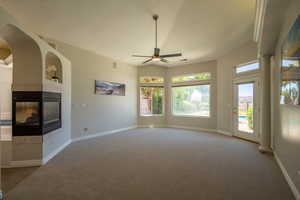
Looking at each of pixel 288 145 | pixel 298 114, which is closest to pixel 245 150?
pixel 288 145

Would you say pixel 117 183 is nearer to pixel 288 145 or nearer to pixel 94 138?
pixel 288 145

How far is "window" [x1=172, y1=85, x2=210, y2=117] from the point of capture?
684 centimetres

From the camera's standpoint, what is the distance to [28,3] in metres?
3.03

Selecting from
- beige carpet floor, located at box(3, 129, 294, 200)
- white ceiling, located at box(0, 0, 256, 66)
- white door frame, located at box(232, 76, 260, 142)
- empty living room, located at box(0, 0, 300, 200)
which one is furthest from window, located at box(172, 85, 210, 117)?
beige carpet floor, located at box(3, 129, 294, 200)

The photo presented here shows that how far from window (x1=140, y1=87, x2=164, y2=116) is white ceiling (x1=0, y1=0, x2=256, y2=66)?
2591mm

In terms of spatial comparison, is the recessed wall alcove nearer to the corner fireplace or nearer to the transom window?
the corner fireplace

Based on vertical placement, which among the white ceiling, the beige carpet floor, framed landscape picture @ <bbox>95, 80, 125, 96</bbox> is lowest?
the beige carpet floor

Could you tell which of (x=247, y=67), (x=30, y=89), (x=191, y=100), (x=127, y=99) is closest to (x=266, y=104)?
(x=247, y=67)

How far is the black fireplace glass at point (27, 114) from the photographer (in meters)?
3.10

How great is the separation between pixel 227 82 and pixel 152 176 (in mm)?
4843

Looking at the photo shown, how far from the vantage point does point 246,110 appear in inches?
207

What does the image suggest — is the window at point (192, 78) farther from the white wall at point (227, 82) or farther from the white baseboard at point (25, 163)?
the white baseboard at point (25, 163)

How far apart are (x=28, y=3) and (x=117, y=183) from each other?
3793 millimetres

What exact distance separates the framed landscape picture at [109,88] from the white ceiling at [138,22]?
122cm
